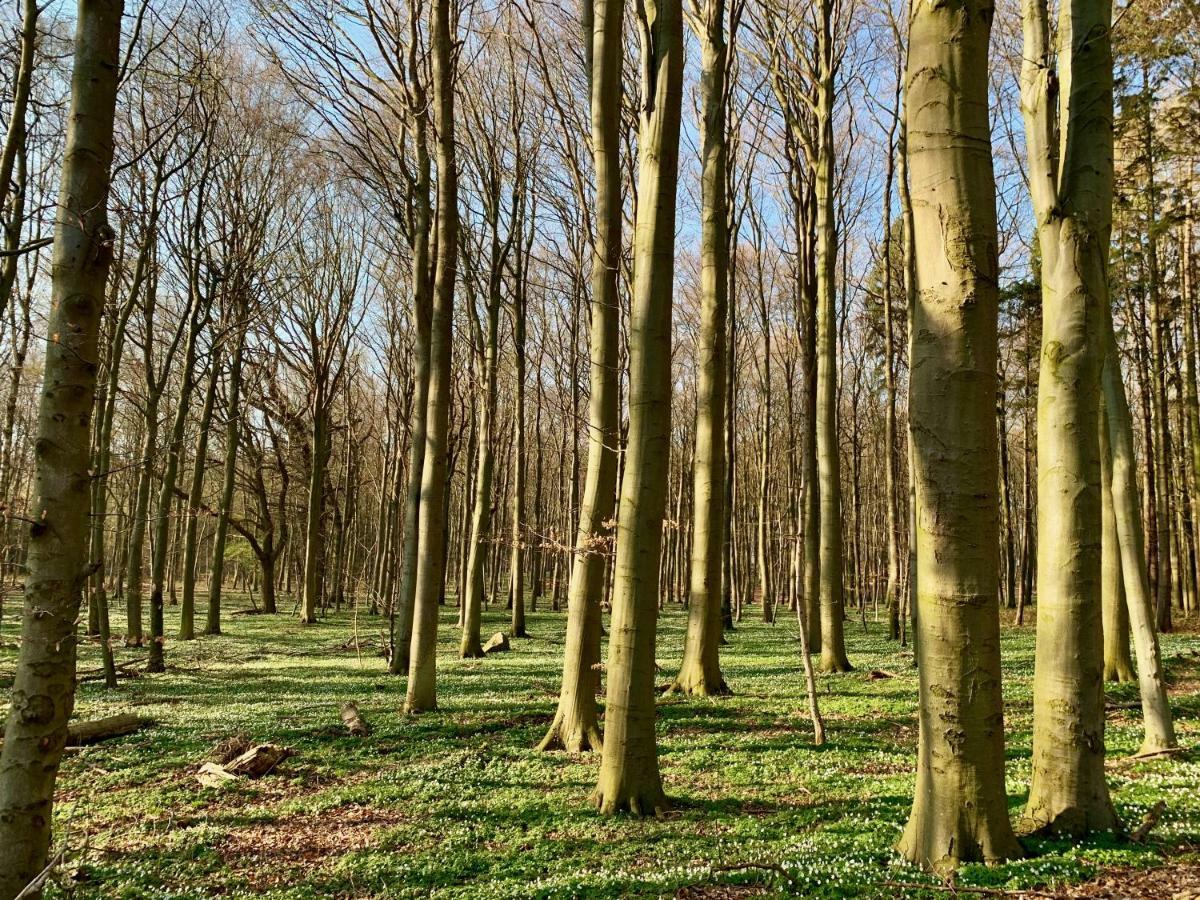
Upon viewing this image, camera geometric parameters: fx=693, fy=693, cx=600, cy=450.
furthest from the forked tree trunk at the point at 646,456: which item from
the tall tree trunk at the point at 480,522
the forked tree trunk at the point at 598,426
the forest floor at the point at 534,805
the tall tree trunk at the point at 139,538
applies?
the tall tree trunk at the point at 139,538

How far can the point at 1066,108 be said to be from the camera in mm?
4406

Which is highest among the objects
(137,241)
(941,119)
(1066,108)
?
(137,241)

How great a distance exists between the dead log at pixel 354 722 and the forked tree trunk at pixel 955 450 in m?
6.09

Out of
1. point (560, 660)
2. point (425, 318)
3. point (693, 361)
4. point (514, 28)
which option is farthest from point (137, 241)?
point (693, 361)

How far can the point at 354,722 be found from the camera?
8.04m

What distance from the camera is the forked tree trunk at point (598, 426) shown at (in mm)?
6805

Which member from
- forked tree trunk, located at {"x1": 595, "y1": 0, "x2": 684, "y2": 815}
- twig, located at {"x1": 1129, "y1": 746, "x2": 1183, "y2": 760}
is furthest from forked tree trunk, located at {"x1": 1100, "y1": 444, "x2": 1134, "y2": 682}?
forked tree trunk, located at {"x1": 595, "y1": 0, "x2": 684, "y2": 815}

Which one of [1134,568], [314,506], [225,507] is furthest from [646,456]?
[314,506]

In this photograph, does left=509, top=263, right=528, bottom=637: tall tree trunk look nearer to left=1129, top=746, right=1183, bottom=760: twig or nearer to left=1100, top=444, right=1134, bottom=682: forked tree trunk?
left=1100, top=444, right=1134, bottom=682: forked tree trunk

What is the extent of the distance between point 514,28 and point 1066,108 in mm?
12381

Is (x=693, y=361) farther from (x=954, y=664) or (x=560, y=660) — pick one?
(x=954, y=664)

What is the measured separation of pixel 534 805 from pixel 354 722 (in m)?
3.61

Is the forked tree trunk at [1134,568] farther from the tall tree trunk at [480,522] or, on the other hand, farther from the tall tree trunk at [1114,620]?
the tall tree trunk at [480,522]

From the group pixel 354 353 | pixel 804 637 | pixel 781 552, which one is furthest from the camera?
pixel 781 552
